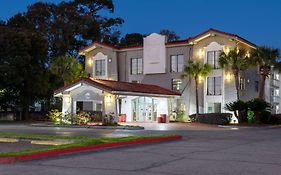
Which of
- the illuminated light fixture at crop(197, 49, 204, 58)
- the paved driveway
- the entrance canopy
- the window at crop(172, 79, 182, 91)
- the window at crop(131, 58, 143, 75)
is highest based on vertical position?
the illuminated light fixture at crop(197, 49, 204, 58)

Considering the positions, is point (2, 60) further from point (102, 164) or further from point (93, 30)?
point (102, 164)

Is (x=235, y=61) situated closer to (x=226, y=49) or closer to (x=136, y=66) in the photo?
(x=226, y=49)

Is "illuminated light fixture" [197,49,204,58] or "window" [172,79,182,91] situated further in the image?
"window" [172,79,182,91]

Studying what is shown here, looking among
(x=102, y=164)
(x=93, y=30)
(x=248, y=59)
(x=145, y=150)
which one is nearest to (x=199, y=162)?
(x=102, y=164)

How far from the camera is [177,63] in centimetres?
4862

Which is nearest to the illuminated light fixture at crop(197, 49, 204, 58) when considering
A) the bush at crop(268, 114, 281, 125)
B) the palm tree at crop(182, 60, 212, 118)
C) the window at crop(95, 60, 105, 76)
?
the palm tree at crop(182, 60, 212, 118)

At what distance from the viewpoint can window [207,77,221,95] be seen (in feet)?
153

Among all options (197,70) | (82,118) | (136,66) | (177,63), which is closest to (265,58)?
(197,70)

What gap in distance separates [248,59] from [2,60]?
932 inches

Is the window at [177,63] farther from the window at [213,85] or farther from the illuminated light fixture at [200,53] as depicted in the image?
the window at [213,85]

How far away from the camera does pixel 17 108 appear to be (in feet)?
175

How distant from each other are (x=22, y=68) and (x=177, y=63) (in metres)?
15.3

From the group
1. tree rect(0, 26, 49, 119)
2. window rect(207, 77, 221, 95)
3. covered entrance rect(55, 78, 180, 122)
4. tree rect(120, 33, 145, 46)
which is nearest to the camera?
covered entrance rect(55, 78, 180, 122)

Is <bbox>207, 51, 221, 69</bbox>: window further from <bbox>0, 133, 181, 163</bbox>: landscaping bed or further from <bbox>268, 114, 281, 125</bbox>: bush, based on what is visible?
<bbox>0, 133, 181, 163</bbox>: landscaping bed
